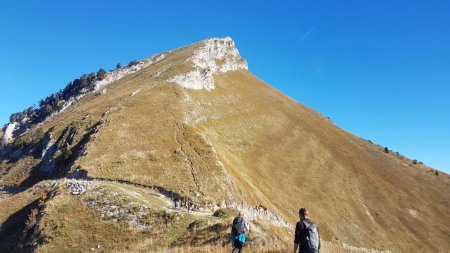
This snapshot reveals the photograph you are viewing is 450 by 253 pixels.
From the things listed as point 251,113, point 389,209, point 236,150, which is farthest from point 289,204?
point 251,113

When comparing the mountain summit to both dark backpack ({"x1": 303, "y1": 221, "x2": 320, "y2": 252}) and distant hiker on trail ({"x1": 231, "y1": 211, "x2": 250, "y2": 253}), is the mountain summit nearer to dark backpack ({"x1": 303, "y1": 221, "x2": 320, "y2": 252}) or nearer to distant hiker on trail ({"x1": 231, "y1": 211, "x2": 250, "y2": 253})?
distant hiker on trail ({"x1": 231, "y1": 211, "x2": 250, "y2": 253})

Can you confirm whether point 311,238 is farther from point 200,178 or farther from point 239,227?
point 200,178

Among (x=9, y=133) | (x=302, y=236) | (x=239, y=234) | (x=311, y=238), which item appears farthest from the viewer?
(x=9, y=133)

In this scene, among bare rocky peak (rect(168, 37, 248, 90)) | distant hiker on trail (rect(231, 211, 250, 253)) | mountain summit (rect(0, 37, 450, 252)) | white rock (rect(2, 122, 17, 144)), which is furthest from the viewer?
white rock (rect(2, 122, 17, 144))

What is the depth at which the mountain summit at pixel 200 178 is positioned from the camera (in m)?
38.3

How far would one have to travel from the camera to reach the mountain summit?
1510 inches

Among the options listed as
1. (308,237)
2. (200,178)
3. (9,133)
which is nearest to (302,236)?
(308,237)

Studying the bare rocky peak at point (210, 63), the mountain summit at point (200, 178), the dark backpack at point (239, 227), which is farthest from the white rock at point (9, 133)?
the dark backpack at point (239, 227)

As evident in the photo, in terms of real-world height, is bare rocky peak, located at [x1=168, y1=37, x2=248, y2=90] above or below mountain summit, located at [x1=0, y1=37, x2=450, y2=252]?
above

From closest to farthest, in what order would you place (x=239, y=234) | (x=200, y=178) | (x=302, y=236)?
(x=302, y=236), (x=239, y=234), (x=200, y=178)

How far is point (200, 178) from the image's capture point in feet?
185

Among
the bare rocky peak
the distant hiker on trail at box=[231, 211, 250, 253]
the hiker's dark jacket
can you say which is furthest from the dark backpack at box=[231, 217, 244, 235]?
the bare rocky peak

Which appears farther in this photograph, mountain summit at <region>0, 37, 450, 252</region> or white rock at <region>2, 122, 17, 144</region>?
white rock at <region>2, 122, 17, 144</region>

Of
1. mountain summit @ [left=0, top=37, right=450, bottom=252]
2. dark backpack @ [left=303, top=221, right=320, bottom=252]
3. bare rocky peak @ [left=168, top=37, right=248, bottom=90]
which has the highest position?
bare rocky peak @ [left=168, top=37, right=248, bottom=90]
